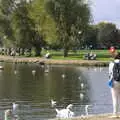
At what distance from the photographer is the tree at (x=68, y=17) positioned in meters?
83.0

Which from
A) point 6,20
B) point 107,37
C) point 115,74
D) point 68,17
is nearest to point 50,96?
point 115,74

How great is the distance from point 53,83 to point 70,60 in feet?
100

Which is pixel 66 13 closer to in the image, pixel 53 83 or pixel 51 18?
pixel 51 18

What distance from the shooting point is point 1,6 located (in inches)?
3627

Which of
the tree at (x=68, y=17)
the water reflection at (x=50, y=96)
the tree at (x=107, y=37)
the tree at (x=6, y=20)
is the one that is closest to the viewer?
the water reflection at (x=50, y=96)

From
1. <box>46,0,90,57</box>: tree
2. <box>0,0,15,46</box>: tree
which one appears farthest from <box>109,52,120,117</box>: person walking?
<box>0,0,15,46</box>: tree

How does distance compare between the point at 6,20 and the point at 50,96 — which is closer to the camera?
the point at 50,96

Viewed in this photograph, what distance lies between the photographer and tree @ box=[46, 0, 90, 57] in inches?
3266

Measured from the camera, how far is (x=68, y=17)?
83.8m

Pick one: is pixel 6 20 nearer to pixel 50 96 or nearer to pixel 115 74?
pixel 50 96

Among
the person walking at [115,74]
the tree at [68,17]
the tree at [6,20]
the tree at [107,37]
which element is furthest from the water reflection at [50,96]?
the tree at [107,37]

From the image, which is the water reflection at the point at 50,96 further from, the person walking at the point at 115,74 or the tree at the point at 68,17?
the tree at the point at 68,17

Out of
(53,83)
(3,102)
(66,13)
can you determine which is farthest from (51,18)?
(3,102)

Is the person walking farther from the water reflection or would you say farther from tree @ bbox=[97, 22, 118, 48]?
tree @ bbox=[97, 22, 118, 48]
